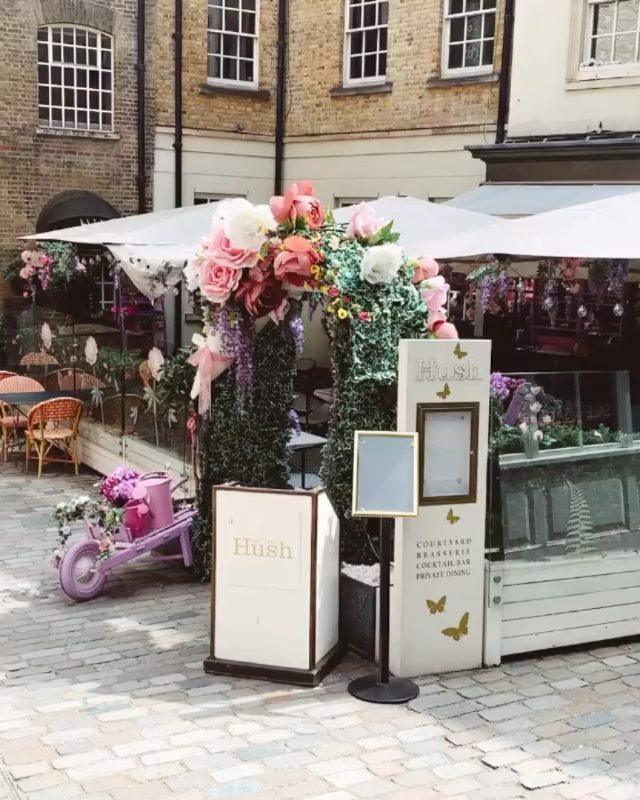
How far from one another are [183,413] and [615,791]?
5.09 meters

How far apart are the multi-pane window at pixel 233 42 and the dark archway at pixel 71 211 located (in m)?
3.17

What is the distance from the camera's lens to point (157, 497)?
24.7 ft

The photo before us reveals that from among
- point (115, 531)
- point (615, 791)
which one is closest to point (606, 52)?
point (115, 531)

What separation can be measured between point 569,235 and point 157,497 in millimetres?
3799

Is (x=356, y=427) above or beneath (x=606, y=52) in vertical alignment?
beneath

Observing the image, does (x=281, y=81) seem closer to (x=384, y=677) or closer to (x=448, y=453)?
(x=448, y=453)

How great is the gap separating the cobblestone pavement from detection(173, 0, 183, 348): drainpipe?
10.5 m

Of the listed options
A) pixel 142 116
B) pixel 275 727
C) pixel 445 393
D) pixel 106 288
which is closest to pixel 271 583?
pixel 275 727

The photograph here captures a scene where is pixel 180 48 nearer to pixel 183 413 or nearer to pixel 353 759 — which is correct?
pixel 183 413

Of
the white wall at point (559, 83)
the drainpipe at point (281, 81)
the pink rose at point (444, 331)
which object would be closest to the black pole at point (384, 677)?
the pink rose at point (444, 331)

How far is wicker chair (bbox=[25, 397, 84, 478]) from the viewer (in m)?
11.2

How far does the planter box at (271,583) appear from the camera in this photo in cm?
568

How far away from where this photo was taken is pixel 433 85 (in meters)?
15.1

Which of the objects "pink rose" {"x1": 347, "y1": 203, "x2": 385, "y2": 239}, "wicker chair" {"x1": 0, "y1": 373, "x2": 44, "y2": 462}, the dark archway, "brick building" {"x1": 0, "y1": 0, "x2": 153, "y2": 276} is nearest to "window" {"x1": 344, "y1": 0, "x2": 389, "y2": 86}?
"brick building" {"x1": 0, "y1": 0, "x2": 153, "y2": 276}
